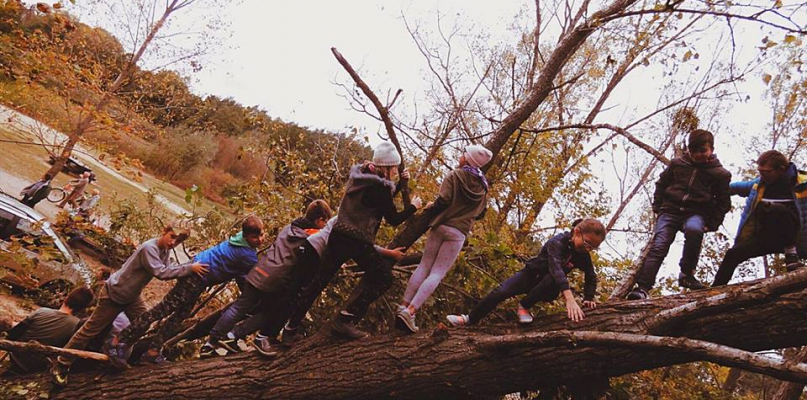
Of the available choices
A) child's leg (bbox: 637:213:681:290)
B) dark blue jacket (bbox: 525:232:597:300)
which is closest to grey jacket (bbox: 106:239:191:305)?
dark blue jacket (bbox: 525:232:597:300)

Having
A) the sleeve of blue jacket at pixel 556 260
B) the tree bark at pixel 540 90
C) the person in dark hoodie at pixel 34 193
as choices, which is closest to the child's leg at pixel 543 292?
the sleeve of blue jacket at pixel 556 260

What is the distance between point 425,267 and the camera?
4.02m

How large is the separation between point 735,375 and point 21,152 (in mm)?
29445

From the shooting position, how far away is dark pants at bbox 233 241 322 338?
13.3 ft

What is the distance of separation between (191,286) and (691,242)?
4.36 meters

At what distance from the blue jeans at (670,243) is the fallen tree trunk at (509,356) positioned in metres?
0.64

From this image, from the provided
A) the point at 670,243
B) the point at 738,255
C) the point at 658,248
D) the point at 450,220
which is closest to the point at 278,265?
the point at 450,220

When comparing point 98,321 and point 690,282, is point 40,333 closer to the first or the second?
point 98,321

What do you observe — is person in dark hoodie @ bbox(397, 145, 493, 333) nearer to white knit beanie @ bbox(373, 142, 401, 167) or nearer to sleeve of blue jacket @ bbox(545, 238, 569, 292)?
white knit beanie @ bbox(373, 142, 401, 167)

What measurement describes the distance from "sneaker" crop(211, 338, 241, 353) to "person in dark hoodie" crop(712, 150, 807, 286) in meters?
4.27

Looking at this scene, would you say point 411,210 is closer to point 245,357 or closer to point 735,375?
point 245,357

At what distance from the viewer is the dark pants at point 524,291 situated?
12.2 ft

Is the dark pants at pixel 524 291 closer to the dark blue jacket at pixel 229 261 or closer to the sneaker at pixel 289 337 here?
the sneaker at pixel 289 337

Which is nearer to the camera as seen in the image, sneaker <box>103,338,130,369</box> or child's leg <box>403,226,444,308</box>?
child's leg <box>403,226,444,308</box>
